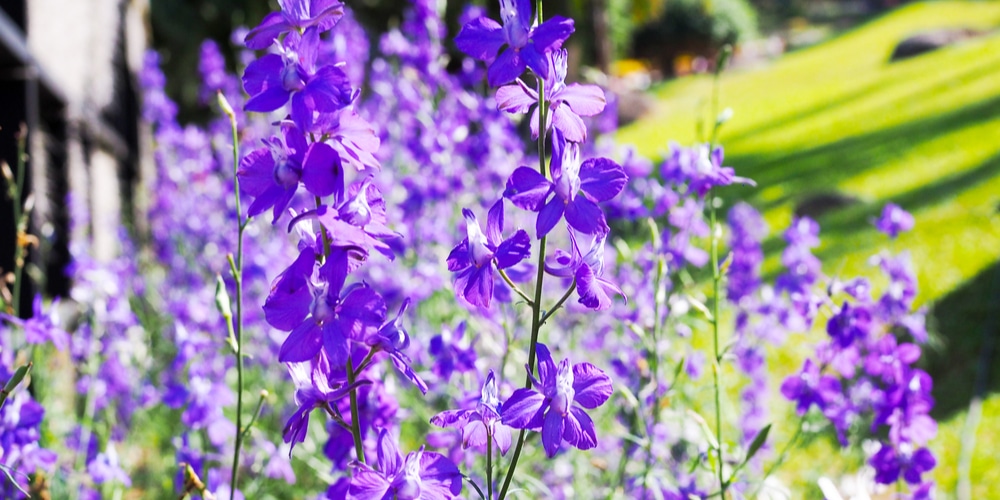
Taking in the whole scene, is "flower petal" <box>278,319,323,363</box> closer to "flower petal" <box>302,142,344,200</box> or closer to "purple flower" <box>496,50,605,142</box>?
"flower petal" <box>302,142,344,200</box>

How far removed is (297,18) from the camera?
86 centimetres

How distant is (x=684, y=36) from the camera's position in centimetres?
2184

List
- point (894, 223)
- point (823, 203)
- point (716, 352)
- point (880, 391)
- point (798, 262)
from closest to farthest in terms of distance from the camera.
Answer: point (716, 352), point (880, 391), point (894, 223), point (798, 262), point (823, 203)

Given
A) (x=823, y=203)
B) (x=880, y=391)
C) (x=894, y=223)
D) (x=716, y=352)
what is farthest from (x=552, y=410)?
(x=823, y=203)

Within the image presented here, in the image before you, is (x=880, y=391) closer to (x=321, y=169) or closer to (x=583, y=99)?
(x=583, y=99)

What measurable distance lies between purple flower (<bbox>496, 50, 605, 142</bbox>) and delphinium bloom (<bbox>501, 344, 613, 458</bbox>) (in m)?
0.23

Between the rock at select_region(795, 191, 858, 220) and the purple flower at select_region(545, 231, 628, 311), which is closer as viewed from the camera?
the purple flower at select_region(545, 231, 628, 311)

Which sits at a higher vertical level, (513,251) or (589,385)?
(513,251)

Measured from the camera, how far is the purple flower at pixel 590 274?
884 millimetres

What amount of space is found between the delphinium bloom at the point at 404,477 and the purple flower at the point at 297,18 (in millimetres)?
415

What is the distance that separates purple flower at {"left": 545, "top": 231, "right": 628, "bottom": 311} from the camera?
2.90 ft

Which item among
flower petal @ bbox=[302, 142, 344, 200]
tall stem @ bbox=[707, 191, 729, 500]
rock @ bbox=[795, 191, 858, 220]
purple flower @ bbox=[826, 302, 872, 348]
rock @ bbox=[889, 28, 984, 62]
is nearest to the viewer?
flower petal @ bbox=[302, 142, 344, 200]

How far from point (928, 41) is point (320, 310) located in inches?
607

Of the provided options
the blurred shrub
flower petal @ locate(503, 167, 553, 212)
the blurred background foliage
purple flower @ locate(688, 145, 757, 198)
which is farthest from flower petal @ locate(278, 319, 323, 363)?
the blurred shrub
